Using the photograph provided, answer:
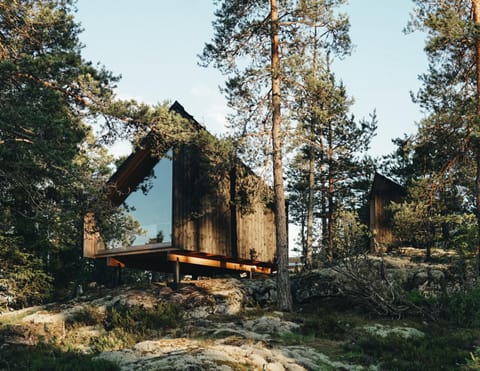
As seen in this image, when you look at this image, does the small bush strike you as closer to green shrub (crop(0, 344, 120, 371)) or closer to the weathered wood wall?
green shrub (crop(0, 344, 120, 371))

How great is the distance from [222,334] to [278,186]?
7325mm

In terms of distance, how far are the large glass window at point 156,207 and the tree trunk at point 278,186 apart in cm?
378

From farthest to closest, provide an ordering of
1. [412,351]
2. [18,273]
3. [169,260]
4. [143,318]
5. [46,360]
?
[169,260], [18,273], [143,318], [412,351], [46,360]

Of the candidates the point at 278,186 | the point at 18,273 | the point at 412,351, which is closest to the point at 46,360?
the point at 412,351

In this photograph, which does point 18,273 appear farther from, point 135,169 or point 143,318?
point 143,318

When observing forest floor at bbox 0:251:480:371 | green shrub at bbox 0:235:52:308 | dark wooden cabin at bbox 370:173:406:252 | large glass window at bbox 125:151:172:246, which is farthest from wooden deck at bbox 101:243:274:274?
dark wooden cabin at bbox 370:173:406:252

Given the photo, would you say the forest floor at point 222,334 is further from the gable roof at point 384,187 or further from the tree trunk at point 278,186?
the gable roof at point 384,187

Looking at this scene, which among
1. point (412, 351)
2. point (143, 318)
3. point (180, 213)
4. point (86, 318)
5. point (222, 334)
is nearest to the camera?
point (412, 351)

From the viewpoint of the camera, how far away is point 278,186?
62.1 ft

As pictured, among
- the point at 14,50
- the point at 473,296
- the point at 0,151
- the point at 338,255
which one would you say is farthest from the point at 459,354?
the point at 14,50

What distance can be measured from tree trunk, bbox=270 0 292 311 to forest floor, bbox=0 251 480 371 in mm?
717

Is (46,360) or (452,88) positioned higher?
(452,88)

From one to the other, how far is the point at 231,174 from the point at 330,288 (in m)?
6.43

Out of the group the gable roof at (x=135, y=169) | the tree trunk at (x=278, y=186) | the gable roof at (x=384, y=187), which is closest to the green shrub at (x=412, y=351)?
the tree trunk at (x=278, y=186)
